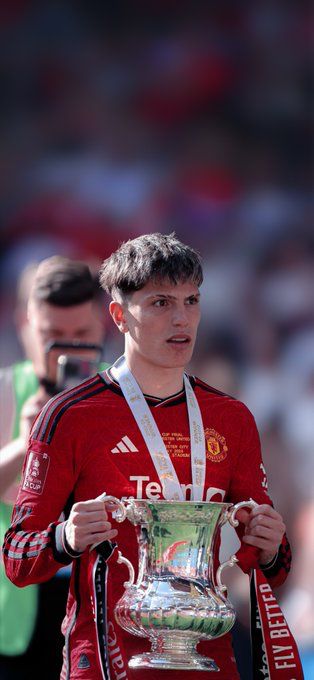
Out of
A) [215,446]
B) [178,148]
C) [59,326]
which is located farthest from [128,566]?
[178,148]

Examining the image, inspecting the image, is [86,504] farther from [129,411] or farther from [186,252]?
[186,252]

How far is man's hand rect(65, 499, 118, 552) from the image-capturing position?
6.93ft

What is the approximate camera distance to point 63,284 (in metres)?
A: 4.01

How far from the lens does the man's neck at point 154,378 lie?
7.98ft

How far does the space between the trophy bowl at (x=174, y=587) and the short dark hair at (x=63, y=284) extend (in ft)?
5.93

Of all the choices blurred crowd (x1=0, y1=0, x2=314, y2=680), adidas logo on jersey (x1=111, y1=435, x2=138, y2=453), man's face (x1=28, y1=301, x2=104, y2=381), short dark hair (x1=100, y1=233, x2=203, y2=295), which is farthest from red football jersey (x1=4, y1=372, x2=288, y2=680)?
blurred crowd (x1=0, y1=0, x2=314, y2=680)

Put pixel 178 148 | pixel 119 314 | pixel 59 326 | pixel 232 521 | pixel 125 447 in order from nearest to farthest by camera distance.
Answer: pixel 232 521, pixel 125 447, pixel 119 314, pixel 59 326, pixel 178 148

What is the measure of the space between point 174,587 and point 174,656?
0.13 meters

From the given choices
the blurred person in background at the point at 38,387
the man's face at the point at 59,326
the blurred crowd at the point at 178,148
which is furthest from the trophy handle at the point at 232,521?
the blurred crowd at the point at 178,148

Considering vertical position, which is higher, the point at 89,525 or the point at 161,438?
the point at 161,438

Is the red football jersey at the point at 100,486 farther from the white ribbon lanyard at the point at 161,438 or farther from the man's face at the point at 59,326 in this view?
the man's face at the point at 59,326

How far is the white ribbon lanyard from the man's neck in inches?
0.7

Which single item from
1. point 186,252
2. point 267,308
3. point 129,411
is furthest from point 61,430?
point 267,308

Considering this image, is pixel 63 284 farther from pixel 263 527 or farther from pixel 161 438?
pixel 263 527
